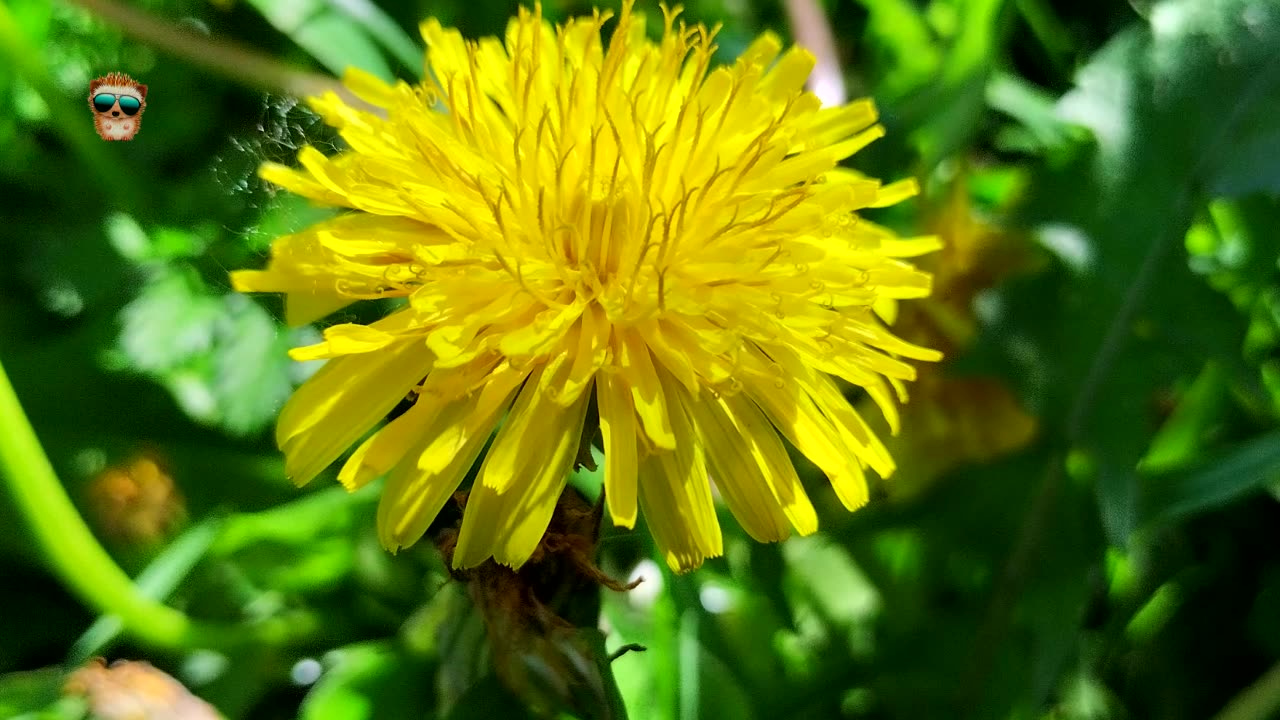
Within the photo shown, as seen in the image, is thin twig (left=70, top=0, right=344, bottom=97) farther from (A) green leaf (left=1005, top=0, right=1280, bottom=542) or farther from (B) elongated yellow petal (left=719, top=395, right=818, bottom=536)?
(A) green leaf (left=1005, top=0, right=1280, bottom=542)

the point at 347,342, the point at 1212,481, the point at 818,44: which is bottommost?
the point at 1212,481

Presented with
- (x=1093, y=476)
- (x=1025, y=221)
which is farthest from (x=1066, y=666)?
(x=1025, y=221)

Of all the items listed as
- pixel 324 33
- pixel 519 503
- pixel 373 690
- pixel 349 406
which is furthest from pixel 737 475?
pixel 324 33

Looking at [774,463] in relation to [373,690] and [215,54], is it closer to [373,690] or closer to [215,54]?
[373,690]

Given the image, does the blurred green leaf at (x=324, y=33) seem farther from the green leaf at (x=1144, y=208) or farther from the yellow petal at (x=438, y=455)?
the green leaf at (x=1144, y=208)

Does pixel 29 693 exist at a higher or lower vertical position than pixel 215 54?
lower

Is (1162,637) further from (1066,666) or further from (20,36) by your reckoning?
(20,36)
